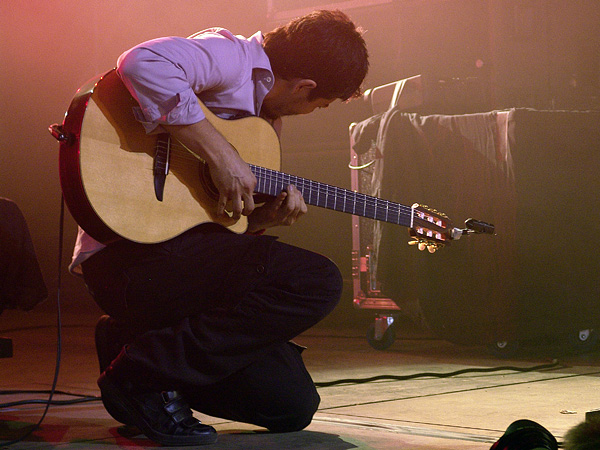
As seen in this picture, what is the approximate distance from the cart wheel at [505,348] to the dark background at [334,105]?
1459 millimetres

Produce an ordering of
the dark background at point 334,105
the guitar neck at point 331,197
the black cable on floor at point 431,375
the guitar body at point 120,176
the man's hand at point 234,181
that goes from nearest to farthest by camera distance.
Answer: the guitar body at point 120,176 → the man's hand at point 234,181 → the guitar neck at point 331,197 → the black cable on floor at point 431,375 → the dark background at point 334,105

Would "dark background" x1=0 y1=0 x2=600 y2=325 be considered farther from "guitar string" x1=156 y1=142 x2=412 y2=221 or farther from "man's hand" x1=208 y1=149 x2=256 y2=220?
"man's hand" x1=208 y1=149 x2=256 y2=220

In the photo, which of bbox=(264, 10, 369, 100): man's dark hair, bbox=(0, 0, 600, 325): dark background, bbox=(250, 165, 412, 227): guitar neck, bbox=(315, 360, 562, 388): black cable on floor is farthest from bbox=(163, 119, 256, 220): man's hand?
bbox=(0, 0, 600, 325): dark background

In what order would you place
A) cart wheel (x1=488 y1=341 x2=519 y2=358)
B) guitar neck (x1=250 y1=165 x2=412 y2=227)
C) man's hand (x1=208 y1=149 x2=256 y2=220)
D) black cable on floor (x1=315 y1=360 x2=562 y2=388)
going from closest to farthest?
man's hand (x1=208 y1=149 x2=256 y2=220)
guitar neck (x1=250 y1=165 x2=412 y2=227)
black cable on floor (x1=315 y1=360 x2=562 y2=388)
cart wheel (x1=488 y1=341 x2=519 y2=358)

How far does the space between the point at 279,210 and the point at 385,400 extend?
800 millimetres

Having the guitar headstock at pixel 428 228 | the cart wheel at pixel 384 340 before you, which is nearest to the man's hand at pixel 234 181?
the guitar headstock at pixel 428 228

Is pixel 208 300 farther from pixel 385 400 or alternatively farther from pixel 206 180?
pixel 385 400

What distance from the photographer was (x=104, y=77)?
70.1 inches

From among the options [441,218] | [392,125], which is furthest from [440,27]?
[441,218]

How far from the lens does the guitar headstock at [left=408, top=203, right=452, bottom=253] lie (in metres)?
2.39

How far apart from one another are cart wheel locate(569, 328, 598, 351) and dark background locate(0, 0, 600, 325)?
50.7 inches

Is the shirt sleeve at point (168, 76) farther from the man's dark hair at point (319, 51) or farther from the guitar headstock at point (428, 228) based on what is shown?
the guitar headstock at point (428, 228)

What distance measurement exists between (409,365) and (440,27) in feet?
9.21

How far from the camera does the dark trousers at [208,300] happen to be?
170cm
